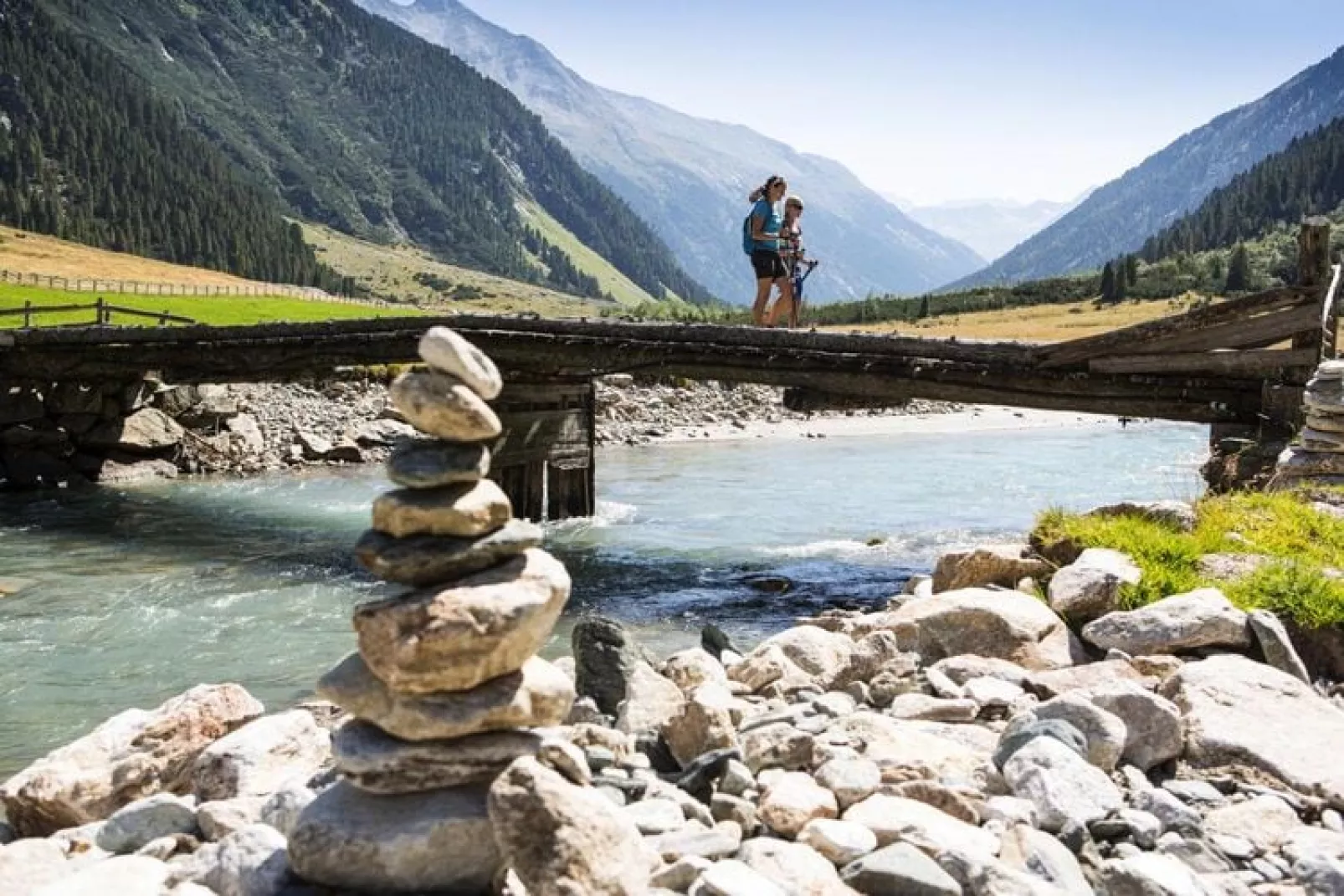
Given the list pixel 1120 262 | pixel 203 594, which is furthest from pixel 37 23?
pixel 203 594

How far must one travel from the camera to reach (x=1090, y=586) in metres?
9.84

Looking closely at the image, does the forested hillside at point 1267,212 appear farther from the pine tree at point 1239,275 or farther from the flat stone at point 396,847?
the flat stone at point 396,847

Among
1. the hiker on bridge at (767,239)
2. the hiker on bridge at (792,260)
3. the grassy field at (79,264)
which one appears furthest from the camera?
the grassy field at (79,264)

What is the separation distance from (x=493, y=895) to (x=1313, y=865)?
3.93 m

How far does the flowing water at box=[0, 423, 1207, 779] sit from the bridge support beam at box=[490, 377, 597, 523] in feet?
2.23

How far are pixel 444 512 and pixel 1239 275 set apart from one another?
473 feet

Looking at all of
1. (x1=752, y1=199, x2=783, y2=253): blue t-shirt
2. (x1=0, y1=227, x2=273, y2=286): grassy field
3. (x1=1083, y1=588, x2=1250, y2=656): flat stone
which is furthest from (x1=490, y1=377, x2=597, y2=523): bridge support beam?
(x1=0, y1=227, x2=273, y2=286): grassy field

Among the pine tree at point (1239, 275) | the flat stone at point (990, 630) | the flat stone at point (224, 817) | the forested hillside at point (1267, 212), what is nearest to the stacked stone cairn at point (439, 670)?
the flat stone at point (224, 817)

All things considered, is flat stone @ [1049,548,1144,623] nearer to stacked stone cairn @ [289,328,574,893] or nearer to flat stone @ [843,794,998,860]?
flat stone @ [843,794,998,860]

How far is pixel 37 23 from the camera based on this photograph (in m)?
200

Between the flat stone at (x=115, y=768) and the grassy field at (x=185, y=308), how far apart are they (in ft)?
149

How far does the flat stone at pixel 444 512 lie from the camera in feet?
18.1

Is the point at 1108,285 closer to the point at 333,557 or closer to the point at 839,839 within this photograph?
the point at 333,557

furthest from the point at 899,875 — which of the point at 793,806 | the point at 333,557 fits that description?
the point at 333,557
